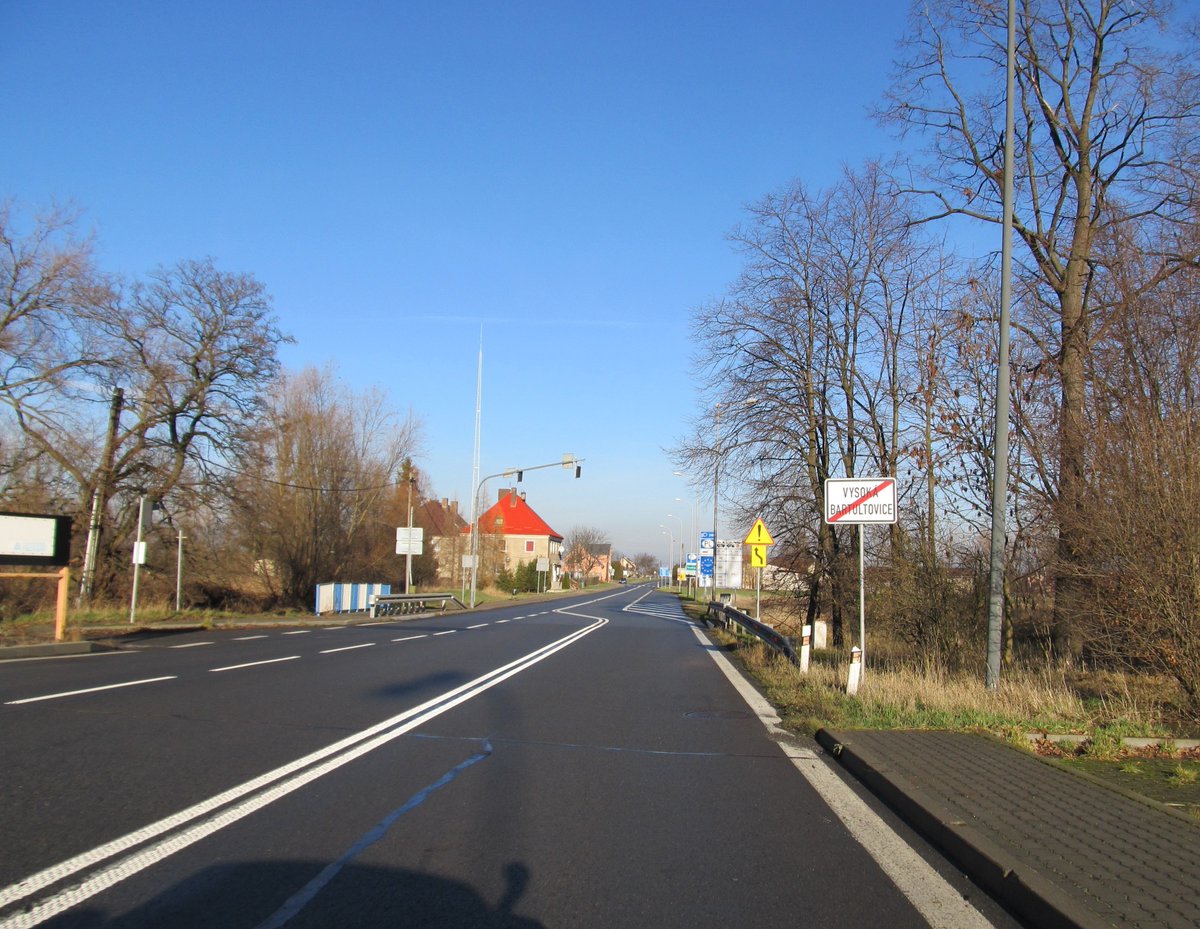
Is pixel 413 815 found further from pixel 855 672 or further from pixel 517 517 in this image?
pixel 517 517

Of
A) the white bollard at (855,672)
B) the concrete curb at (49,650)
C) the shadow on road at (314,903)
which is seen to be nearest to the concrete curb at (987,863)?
the shadow on road at (314,903)

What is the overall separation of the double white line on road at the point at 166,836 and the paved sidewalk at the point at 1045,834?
175 inches

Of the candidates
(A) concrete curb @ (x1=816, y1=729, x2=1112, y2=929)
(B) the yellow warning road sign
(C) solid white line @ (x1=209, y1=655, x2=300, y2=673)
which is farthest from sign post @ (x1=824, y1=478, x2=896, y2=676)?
(C) solid white line @ (x1=209, y1=655, x2=300, y2=673)

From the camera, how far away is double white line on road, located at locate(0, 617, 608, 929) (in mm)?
4398

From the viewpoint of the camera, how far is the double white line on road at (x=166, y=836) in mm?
4398

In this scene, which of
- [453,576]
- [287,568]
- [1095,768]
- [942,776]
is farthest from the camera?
[453,576]

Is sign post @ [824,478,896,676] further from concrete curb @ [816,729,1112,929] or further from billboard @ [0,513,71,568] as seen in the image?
billboard @ [0,513,71,568]

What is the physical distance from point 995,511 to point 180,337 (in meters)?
33.0

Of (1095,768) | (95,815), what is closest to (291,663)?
(95,815)

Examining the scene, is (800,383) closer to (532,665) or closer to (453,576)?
(532,665)

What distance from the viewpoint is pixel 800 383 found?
2373 centimetres

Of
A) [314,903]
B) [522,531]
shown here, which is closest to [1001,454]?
[314,903]

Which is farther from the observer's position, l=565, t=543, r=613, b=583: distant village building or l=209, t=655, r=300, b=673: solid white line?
l=565, t=543, r=613, b=583: distant village building

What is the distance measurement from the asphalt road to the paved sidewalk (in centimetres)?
43
